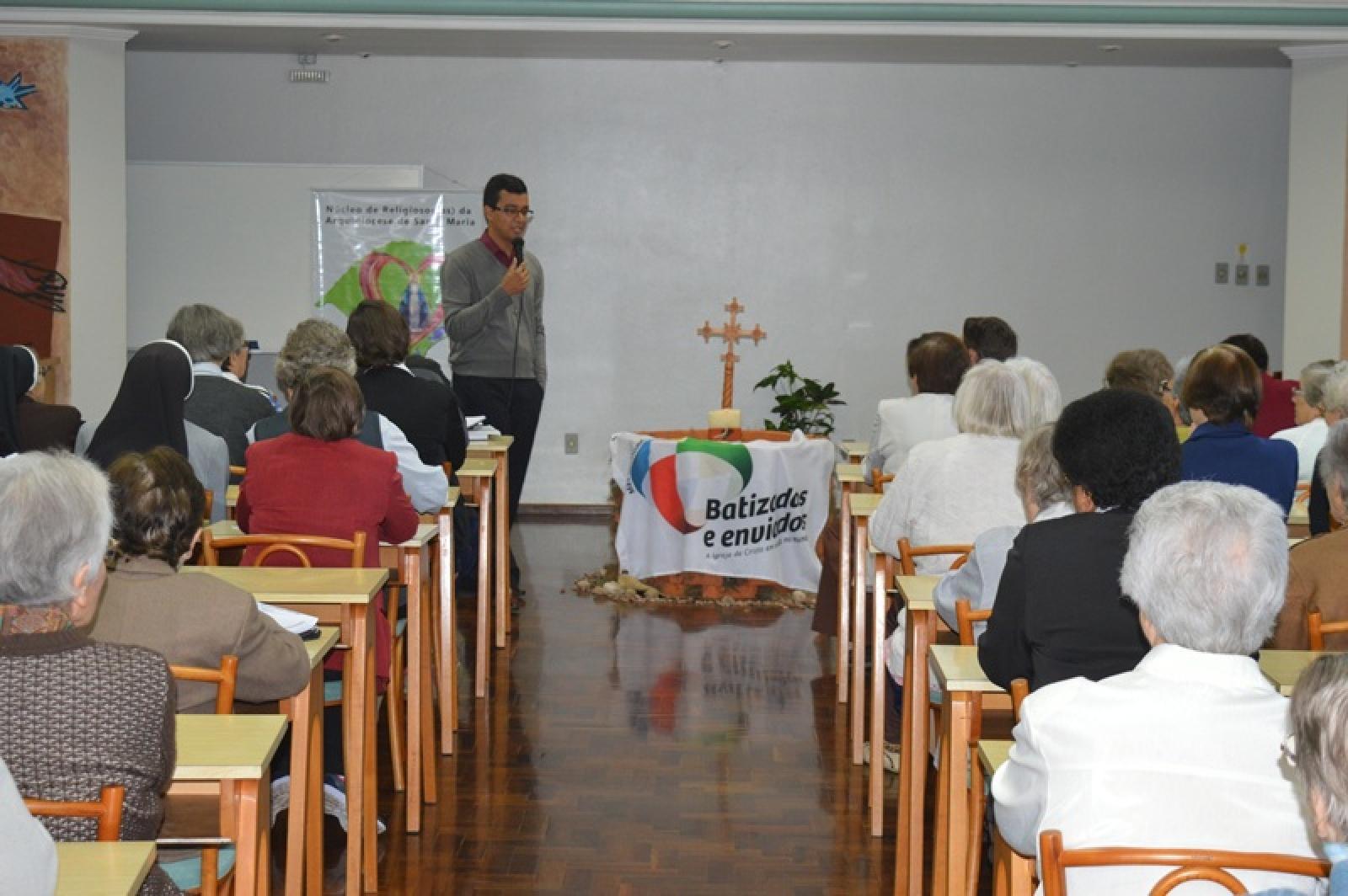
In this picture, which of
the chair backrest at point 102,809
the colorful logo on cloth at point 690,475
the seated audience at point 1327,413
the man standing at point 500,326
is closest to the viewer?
the chair backrest at point 102,809

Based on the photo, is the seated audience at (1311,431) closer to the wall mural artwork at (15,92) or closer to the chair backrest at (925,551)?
the chair backrest at (925,551)

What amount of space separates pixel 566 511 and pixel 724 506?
319cm

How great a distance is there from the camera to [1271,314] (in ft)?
34.1

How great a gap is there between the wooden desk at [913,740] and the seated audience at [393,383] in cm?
218

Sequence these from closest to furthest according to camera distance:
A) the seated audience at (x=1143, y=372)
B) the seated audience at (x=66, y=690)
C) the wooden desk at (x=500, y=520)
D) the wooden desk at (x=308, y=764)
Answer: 1. the seated audience at (x=66, y=690)
2. the wooden desk at (x=308, y=764)
3. the seated audience at (x=1143, y=372)
4. the wooden desk at (x=500, y=520)

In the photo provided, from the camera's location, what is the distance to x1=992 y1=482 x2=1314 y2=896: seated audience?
206 cm

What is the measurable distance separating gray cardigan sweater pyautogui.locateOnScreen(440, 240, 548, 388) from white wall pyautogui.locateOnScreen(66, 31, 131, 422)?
271cm

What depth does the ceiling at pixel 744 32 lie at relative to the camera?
27.9ft

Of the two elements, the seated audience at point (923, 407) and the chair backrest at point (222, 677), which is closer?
the chair backrest at point (222, 677)

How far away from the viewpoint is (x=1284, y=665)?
2.96 meters

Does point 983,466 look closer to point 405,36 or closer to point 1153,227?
point 405,36

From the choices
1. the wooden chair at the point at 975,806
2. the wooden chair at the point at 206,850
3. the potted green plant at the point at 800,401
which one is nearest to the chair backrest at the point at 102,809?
the wooden chair at the point at 206,850

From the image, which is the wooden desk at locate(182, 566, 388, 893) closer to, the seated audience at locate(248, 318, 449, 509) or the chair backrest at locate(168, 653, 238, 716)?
the chair backrest at locate(168, 653, 238, 716)

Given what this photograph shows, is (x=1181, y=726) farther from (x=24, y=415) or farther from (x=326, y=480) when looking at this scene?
(x=24, y=415)
